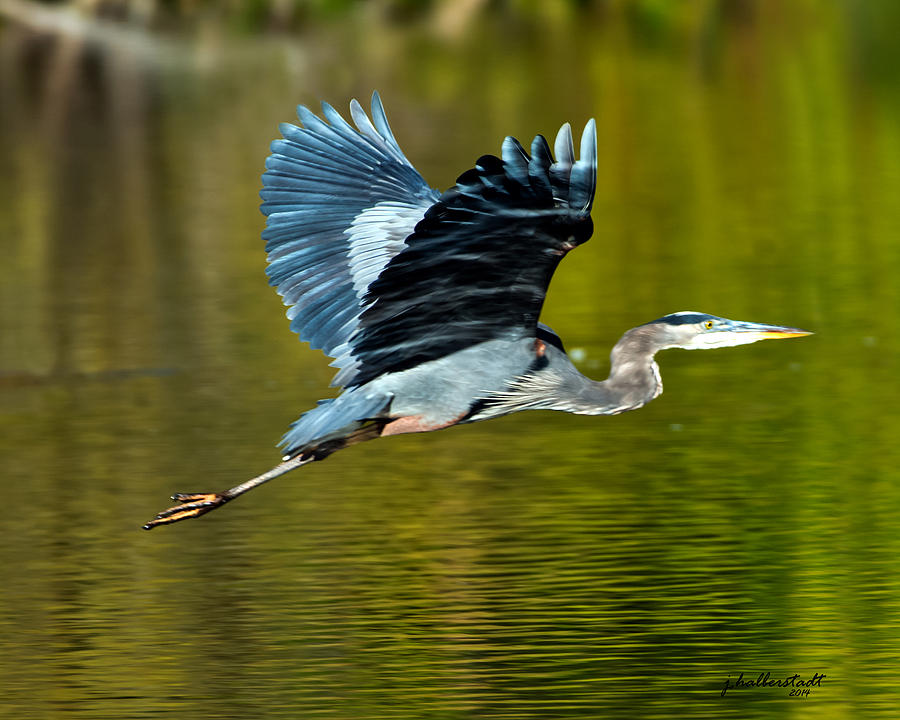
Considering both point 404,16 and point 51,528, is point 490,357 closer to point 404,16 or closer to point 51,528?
point 51,528

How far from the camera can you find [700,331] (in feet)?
27.9

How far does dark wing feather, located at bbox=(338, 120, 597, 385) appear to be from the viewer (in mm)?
6992

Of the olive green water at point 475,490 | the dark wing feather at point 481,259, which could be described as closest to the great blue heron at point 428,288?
the dark wing feather at point 481,259

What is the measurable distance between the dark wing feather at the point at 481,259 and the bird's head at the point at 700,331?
2.46ft

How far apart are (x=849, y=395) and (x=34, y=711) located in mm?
6875

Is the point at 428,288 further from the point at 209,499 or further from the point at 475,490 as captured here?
the point at 475,490

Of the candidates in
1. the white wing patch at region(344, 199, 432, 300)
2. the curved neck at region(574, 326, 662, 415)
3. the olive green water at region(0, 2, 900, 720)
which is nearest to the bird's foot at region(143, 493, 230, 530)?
the olive green water at region(0, 2, 900, 720)

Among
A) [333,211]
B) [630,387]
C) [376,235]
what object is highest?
[333,211]

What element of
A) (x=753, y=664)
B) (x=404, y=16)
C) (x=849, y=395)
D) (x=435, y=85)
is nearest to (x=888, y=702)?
(x=753, y=664)

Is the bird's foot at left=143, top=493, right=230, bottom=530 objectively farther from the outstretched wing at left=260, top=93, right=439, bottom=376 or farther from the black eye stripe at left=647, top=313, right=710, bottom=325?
the black eye stripe at left=647, top=313, right=710, bottom=325

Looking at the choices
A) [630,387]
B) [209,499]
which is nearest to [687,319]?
[630,387]

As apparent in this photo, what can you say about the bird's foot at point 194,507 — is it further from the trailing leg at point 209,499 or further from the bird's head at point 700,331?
the bird's head at point 700,331

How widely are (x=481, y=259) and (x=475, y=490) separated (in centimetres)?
407

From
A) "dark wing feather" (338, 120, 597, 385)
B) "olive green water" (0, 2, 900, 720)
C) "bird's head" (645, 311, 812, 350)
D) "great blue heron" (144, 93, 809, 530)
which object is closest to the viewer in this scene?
"dark wing feather" (338, 120, 597, 385)
